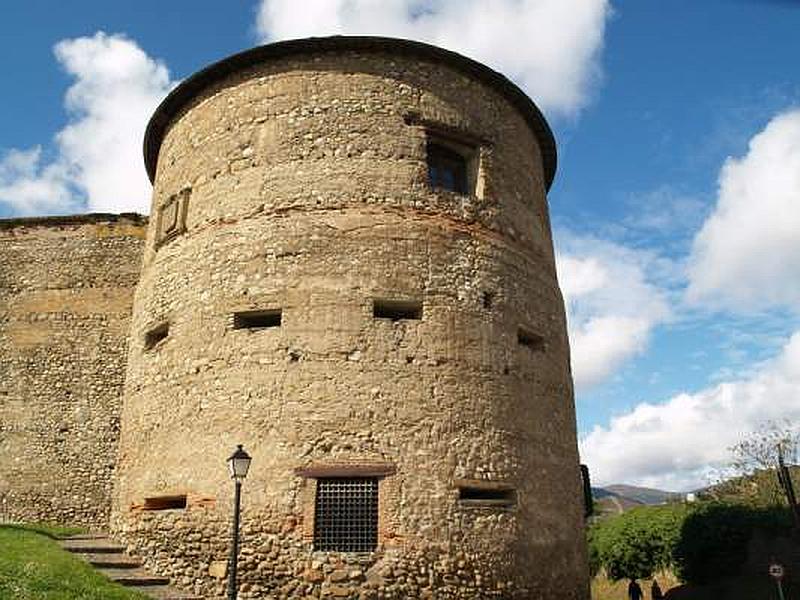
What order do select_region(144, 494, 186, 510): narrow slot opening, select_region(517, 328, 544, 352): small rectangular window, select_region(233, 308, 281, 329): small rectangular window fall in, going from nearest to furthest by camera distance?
1. select_region(144, 494, 186, 510): narrow slot opening
2. select_region(233, 308, 281, 329): small rectangular window
3. select_region(517, 328, 544, 352): small rectangular window

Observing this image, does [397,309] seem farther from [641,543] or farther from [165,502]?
[641,543]

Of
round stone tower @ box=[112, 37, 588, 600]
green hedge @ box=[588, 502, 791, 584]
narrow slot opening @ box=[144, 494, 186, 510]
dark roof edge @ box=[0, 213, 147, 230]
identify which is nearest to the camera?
round stone tower @ box=[112, 37, 588, 600]

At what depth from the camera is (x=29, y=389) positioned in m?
16.2

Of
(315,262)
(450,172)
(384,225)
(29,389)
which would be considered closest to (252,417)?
(315,262)

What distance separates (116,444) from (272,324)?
6887 millimetres

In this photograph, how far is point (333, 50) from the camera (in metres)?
12.2

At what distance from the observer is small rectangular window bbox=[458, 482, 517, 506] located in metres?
9.99

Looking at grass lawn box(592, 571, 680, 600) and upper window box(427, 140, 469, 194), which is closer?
upper window box(427, 140, 469, 194)

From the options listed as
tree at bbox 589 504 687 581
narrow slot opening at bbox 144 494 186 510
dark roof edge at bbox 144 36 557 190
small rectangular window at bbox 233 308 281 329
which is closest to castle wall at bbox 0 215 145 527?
dark roof edge at bbox 144 36 557 190

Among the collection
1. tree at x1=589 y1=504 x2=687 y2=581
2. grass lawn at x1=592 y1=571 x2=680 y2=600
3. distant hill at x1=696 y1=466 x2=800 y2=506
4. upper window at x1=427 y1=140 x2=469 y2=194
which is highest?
upper window at x1=427 y1=140 x2=469 y2=194

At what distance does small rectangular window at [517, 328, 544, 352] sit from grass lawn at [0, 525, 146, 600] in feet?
22.3

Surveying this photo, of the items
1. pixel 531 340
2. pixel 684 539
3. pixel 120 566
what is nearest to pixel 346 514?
pixel 120 566

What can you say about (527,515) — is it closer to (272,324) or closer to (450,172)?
(272,324)

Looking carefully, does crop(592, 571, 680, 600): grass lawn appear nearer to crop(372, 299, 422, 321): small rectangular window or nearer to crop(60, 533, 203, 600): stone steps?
crop(372, 299, 422, 321): small rectangular window
